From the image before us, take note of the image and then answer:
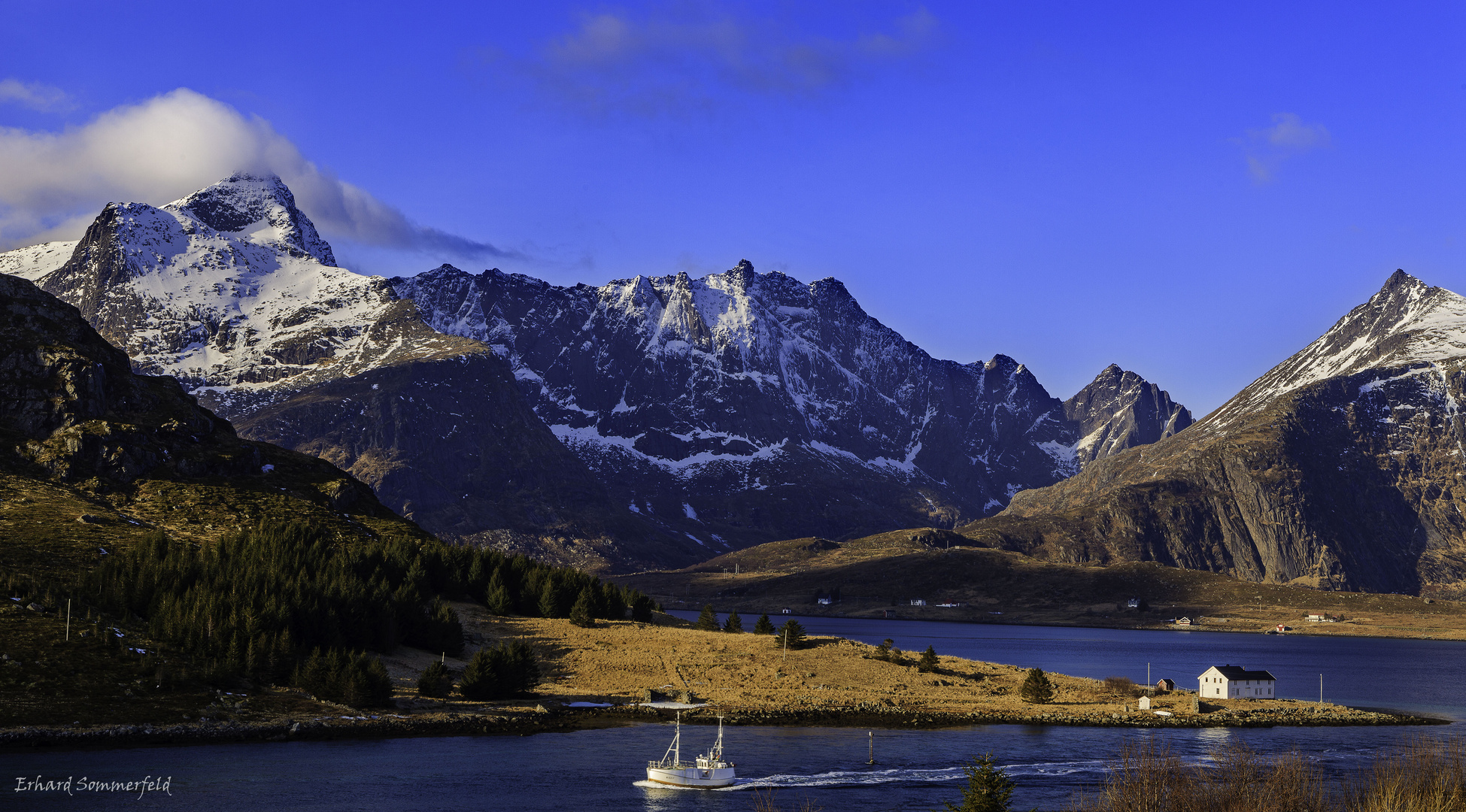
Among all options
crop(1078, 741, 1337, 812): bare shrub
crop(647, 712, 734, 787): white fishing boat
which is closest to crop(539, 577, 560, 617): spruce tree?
crop(647, 712, 734, 787): white fishing boat

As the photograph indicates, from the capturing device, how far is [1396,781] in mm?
59562

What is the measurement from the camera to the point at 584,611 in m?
158

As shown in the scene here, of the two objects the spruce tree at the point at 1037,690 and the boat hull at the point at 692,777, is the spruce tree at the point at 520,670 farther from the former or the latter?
the spruce tree at the point at 1037,690

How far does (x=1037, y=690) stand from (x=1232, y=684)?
23.7 m

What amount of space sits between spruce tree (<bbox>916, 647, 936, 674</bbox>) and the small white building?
29.0m

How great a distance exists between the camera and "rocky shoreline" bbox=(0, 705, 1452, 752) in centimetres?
8994

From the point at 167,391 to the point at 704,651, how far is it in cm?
10472

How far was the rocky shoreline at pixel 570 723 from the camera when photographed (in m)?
89.9

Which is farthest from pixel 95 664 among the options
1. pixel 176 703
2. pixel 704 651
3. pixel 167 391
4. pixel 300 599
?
pixel 167 391

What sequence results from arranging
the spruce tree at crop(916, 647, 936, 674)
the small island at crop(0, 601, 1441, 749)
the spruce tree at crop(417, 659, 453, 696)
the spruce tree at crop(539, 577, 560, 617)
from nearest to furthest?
1. the small island at crop(0, 601, 1441, 749)
2. the spruce tree at crop(417, 659, 453, 696)
3. the spruce tree at crop(916, 647, 936, 674)
4. the spruce tree at crop(539, 577, 560, 617)

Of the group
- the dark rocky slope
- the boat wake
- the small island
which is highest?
the dark rocky slope

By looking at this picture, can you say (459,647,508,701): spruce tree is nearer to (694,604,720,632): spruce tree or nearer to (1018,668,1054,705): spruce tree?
(1018,668,1054,705): spruce tree

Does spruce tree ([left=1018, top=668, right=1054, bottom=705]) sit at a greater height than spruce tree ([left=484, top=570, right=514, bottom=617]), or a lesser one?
lesser

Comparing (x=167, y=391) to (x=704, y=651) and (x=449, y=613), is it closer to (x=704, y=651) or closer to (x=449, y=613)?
(x=449, y=613)
